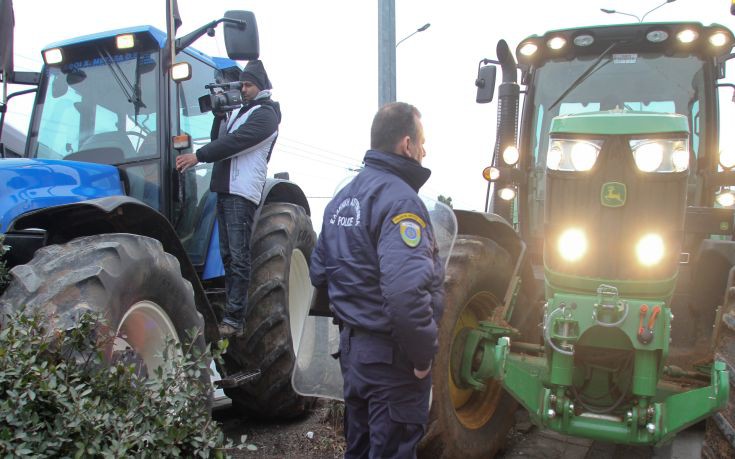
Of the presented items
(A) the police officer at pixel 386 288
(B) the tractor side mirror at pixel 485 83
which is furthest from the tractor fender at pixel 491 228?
(A) the police officer at pixel 386 288

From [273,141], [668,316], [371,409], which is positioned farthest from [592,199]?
[273,141]

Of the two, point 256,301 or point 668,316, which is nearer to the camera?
point 668,316

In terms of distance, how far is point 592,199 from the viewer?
3174 millimetres

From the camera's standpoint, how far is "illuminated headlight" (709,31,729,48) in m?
4.44

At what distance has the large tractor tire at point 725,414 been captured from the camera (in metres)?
2.68

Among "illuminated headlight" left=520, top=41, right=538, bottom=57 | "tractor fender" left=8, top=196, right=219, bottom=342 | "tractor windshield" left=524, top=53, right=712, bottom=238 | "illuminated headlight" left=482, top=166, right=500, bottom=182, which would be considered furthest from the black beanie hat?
"tractor windshield" left=524, top=53, right=712, bottom=238

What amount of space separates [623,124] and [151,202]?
2789 mm

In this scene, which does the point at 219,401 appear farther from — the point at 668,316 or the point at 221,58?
the point at 668,316

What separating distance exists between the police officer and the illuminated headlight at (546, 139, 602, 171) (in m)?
0.83

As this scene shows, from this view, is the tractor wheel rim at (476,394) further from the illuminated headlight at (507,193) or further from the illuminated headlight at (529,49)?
the illuminated headlight at (529,49)

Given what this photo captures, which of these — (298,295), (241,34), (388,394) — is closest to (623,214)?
(388,394)

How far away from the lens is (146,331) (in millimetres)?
3254

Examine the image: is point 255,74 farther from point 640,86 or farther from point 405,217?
point 640,86

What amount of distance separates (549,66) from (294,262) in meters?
2.37
